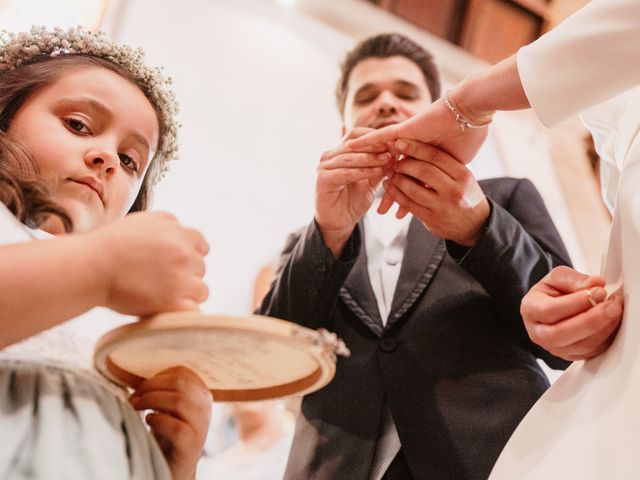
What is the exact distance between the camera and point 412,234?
1123mm

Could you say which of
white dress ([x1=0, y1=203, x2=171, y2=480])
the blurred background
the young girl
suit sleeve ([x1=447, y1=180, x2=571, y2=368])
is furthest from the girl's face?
the blurred background

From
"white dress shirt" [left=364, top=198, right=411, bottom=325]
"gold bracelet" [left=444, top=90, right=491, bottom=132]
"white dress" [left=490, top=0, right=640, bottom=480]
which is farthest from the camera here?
"white dress shirt" [left=364, top=198, right=411, bottom=325]

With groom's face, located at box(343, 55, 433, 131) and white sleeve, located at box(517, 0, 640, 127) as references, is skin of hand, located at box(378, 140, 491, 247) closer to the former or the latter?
white sleeve, located at box(517, 0, 640, 127)

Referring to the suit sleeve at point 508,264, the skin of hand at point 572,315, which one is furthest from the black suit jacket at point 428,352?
the skin of hand at point 572,315

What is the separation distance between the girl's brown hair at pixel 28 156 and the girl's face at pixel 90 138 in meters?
0.01

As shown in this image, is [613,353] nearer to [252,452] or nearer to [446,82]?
[252,452]

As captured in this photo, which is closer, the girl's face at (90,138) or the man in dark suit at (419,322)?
the girl's face at (90,138)

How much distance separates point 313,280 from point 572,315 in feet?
1.38

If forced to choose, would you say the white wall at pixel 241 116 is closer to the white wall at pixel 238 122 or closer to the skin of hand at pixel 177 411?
the white wall at pixel 238 122

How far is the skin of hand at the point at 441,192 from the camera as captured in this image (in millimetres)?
946

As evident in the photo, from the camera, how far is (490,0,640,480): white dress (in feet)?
2.02

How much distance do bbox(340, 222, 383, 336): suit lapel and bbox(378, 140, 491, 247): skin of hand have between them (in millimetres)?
153

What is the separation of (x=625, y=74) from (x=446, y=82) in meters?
2.29

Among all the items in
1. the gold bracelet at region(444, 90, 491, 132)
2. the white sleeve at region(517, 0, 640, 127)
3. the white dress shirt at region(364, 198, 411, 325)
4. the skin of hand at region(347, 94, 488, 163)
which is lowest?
the white dress shirt at region(364, 198, 411, 325)
